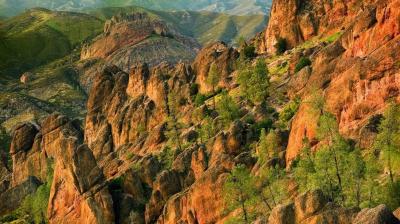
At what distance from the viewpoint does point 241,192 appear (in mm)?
103750

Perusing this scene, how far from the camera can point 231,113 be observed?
151 m

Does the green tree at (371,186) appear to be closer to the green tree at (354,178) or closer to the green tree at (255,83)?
the green tree at (354,178)

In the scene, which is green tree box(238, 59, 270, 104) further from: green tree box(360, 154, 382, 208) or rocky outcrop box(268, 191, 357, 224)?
rocky outcrop box(268, 191, 357, 224)

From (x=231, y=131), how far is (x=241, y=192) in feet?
110

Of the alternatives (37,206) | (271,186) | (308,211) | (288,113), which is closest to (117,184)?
(37,206)

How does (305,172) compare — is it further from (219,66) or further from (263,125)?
(219,66)

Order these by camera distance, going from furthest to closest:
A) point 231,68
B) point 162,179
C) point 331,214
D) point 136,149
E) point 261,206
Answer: point 231,68
point 136,149
point 162,179
point 261,206
point 331,214

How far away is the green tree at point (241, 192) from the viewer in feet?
336

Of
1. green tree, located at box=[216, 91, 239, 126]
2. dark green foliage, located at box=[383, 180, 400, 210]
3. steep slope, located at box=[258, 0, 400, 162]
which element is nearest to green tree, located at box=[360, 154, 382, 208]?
dark green foliage, located at box=[383, 180, 400, 210]

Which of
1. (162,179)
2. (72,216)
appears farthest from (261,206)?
(72,216)

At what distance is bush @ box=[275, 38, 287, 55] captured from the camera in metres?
191

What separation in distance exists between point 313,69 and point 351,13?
3945 cm

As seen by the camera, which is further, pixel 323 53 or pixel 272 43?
pixel 272 43

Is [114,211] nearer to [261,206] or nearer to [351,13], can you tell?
[261,206]
